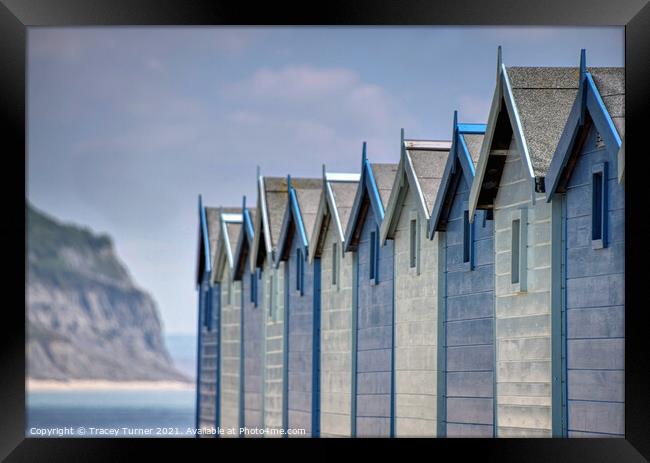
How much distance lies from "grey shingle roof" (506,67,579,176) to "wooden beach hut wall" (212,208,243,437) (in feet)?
56.2

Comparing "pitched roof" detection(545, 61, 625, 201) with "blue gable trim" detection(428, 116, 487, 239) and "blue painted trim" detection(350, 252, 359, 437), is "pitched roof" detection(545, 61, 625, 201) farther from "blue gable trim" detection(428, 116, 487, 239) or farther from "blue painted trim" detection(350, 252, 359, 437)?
"blue painted trim" detection(350, 252, 359, 437)

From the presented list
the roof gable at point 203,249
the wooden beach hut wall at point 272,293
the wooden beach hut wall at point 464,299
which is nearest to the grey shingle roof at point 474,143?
the wooden beach hut wall at point 464,299

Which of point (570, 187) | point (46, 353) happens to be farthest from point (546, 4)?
point (46, 353)

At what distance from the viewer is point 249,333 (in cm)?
3616

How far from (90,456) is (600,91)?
25.2ft

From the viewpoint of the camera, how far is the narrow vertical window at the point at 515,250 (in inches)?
843

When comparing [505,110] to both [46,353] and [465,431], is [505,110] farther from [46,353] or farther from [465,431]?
[46,353]

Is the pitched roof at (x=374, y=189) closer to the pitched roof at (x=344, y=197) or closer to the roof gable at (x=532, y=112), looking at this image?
the pitched roof at (x=344, y=197)

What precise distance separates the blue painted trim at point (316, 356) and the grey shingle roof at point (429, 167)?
6092 mm

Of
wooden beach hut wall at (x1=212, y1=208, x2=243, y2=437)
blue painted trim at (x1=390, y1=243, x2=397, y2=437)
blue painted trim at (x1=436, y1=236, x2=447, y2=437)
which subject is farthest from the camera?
wooden beach hut wall at (x1=212, y1=208, x2=243, y2=437)

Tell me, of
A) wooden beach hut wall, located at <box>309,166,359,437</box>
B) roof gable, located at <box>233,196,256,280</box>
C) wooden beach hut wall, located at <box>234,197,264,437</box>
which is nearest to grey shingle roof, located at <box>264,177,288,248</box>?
wooden beach hut wall, located at <box>234,197,264,437</box>

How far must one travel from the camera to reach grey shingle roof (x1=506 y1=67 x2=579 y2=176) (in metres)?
20.8

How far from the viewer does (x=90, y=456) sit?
17344mm

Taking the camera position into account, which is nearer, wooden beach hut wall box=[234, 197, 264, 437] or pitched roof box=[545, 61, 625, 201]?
pitched roof box=[545, 61, 625, 201]
